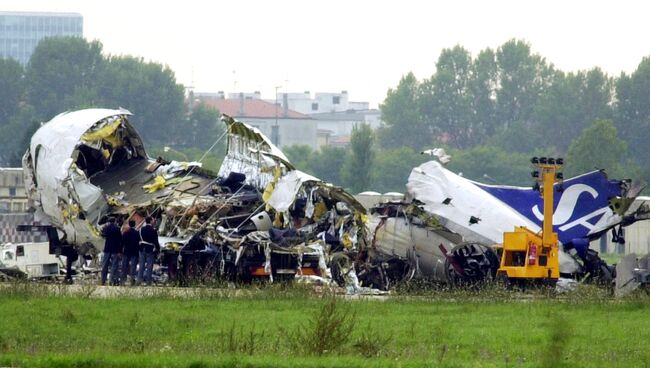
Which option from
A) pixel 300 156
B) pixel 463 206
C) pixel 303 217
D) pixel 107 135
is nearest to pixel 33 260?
pixel 107 135

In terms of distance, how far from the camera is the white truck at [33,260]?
35.5 meters

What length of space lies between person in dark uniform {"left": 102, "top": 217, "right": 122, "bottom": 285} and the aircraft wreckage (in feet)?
3.51

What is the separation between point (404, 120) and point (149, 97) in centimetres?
2272

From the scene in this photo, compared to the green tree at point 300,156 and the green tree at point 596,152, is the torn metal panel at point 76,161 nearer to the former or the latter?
the green tree at point 596,152

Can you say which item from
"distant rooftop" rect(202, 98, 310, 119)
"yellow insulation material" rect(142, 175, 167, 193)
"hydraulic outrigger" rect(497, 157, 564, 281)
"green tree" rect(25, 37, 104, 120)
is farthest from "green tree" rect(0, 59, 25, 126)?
"hydraulic outrigger" rect(497, 157, 564, 281)

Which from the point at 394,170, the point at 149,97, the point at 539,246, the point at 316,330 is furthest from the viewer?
the point at 149,97

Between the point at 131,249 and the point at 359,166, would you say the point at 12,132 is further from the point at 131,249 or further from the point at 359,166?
the point at 131,249

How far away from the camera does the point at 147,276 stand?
30469mm

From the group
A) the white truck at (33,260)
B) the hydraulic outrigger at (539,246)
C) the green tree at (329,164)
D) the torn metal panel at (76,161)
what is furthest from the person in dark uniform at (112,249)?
the green tree at (329,164)

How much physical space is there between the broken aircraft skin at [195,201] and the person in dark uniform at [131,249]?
91cm

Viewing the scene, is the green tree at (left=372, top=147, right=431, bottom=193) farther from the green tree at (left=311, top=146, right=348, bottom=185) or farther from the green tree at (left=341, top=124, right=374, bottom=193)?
the green tree at (left=341, top=124, right=374, bottom=193)

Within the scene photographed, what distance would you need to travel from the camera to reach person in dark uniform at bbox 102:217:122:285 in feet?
101

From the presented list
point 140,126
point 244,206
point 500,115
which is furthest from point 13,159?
point 244,206

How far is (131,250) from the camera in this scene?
3062 centimetres
